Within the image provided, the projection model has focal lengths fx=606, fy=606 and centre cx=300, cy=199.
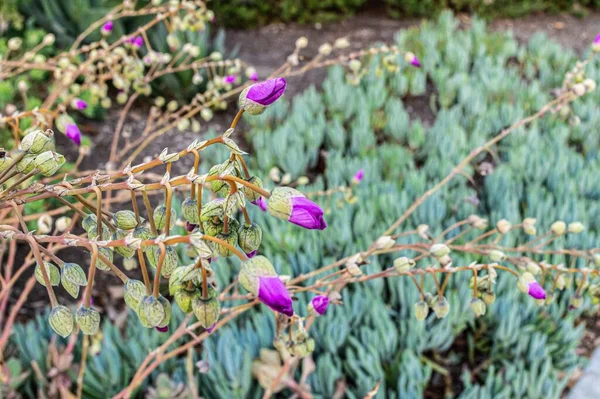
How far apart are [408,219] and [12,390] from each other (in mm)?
1328

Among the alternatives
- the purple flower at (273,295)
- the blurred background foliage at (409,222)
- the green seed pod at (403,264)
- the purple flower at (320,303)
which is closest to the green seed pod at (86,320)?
the purple flower at (273,295)

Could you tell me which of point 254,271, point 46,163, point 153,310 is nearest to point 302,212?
point 254,271

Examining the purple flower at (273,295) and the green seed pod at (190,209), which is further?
the green seed pod at (190,209)

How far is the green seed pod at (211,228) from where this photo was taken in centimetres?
69

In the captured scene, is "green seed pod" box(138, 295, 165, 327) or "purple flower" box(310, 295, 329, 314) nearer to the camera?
"green seed pod" box(138, 295, 165, 327)

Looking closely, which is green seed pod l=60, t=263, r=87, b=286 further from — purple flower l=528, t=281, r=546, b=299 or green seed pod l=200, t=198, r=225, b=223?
purple flower l=528, t=281, r=546, b=299

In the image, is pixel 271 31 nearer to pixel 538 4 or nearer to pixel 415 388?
pixel 538 4

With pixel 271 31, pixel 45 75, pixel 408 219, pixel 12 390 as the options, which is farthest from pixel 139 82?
pixel 271 31

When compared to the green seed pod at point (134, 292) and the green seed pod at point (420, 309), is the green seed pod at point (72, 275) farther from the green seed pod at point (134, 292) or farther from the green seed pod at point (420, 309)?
the green seed pod at point (420, 309)

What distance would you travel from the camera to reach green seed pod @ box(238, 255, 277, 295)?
597 mm

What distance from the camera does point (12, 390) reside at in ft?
5.04

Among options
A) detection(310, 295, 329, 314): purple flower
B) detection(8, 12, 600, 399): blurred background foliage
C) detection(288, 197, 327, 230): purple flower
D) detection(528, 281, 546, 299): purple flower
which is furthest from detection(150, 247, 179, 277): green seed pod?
detection(8, 12, 600, 399): blurred background foliage

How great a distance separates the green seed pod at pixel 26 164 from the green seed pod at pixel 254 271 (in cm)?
28

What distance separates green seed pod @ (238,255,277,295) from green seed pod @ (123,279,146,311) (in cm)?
14
